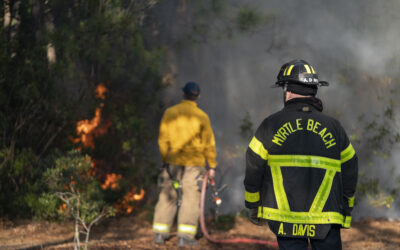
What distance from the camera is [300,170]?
122 inches

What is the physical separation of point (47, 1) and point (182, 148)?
2715 millimetres

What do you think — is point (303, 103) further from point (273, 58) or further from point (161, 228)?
point (273, 58)

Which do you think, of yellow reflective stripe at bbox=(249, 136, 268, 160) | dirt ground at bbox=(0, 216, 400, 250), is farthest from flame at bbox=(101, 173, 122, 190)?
yellow reflective stripe at bbox=(249, 136, 268, 160)

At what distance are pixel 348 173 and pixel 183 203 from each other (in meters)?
3.42

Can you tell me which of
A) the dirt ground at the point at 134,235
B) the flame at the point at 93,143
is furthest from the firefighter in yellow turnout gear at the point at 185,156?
the flame at the point at 93,143

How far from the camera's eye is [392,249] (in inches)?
241

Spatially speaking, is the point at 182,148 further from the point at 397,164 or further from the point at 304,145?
the point at 397,164


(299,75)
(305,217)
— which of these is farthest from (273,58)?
(305,217)

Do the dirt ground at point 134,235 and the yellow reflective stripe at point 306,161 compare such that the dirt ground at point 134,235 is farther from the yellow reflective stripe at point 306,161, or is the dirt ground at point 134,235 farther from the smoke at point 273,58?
the yellow reflective stripe at point 306,161

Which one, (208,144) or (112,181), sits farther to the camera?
(112,181)

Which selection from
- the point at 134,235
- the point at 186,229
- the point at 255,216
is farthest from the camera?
the point at 134,235

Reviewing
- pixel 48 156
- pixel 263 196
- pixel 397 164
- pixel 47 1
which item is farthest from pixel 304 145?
pixel 397 164

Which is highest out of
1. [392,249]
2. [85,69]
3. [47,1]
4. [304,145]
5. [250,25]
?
[250,25]

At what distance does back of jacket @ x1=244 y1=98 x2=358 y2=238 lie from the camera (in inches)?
121
